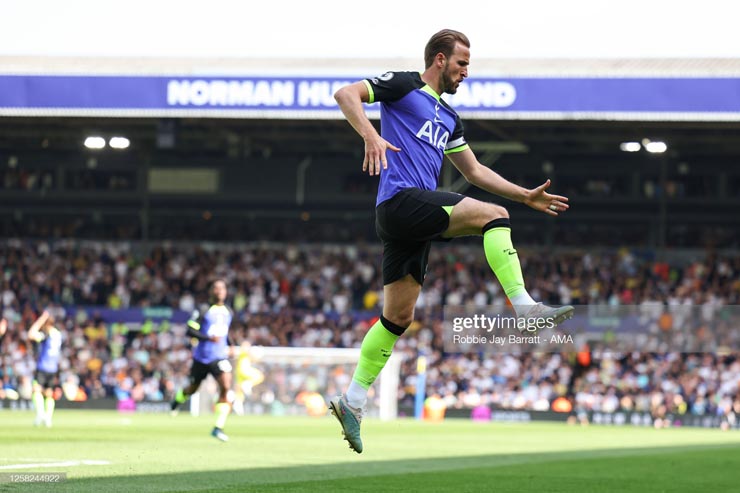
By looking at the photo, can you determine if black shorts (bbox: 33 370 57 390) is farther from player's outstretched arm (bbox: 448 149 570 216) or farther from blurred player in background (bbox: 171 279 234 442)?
player's outstretched arm (bbox: 448 149 570 216)

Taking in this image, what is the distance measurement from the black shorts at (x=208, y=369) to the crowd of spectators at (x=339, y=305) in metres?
14.2

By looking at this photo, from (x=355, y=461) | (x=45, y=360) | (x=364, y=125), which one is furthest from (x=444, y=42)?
(x=45, y=360)

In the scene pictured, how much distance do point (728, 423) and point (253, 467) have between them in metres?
20.7

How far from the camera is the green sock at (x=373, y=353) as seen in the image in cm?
810

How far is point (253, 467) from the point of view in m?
12.2

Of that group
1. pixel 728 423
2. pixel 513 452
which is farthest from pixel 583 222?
pixel 513 452

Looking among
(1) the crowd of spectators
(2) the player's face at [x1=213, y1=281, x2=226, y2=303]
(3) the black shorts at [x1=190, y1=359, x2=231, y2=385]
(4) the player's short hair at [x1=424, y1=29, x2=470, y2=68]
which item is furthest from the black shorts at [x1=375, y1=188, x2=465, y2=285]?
(1) the crowd of spectators

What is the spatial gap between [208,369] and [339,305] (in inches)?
745

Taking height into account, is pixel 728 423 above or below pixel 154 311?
below

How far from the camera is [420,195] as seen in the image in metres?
7.29

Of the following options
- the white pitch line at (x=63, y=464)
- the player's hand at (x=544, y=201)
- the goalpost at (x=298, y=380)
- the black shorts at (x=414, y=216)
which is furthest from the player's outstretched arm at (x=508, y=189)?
the goalpost at (x=298, y=380)

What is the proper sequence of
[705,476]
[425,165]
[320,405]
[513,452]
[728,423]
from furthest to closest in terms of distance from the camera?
1. [320,405]
2. [728,423]
3. [513,452]
4. [705,476]
5. [425,165]

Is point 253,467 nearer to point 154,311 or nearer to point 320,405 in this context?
point 320,405

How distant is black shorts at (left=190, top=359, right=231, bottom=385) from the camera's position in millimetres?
18109
